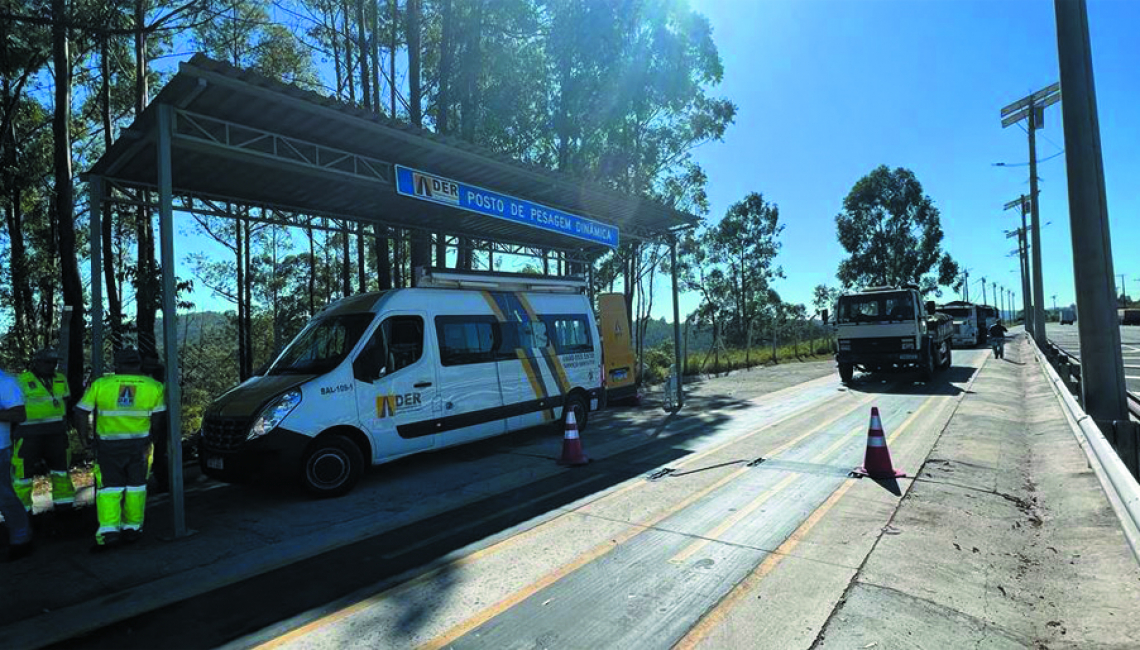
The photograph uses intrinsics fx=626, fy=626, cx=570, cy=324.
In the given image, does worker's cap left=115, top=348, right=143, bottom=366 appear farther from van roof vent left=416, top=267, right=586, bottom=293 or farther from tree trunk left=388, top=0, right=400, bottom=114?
tree trunk left=388, top=0, right=400, bottom=114

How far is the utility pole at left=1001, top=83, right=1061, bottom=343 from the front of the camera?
24219 mm

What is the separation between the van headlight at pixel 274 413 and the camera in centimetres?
635

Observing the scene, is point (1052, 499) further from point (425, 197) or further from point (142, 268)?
point (142, 268)

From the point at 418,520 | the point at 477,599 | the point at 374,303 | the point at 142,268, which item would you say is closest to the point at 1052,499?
the point at 477,599

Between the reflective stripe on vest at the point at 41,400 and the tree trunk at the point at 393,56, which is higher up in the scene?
the tree trunk at the point at 393,56

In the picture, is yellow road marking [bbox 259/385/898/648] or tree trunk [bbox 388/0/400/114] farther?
tree trunk [bbox 388/0/400/114]

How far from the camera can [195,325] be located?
27.4 m

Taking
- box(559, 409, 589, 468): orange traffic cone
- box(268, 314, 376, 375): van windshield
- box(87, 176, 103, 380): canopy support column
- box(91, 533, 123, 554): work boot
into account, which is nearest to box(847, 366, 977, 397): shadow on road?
box(559, 409, 589, 468): orange traffic cone

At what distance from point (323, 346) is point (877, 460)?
21.7 feet

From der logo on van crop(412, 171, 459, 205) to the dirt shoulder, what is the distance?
24.0 feet

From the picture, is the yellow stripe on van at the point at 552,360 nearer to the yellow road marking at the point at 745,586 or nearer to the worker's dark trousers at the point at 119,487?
the yellow road marking at the point at 745,586

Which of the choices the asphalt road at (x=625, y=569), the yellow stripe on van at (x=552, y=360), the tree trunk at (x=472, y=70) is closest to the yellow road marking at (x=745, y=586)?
the asphalt road at (x=625, y=569)

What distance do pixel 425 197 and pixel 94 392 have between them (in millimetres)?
5083

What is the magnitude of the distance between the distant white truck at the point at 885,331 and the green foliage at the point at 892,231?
2952 centimetres
